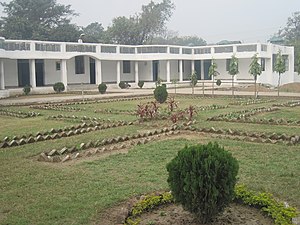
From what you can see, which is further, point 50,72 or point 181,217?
point 50,72

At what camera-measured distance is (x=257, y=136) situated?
36.1 feet

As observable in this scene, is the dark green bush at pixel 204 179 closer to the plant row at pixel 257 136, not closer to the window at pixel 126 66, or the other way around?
the plant row at pixel 257 136

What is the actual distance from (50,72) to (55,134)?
88.4ft

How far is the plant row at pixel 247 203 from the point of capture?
5035 millimetres

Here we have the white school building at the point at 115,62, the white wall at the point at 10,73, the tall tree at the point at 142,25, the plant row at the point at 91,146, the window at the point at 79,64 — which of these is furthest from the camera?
the tall tree at the point at 142,25

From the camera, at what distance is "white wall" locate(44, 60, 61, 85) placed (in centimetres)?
3756

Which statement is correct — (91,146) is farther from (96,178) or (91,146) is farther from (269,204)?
(269,204)

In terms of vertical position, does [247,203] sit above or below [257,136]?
below

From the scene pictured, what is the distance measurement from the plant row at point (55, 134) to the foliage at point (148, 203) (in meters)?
5.92

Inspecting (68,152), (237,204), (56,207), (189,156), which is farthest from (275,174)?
(68,152)

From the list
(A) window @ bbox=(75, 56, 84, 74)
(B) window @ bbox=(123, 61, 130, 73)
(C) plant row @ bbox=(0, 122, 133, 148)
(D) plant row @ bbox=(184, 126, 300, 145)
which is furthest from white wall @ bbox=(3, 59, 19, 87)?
(D) plant row @ bbox=(184, 126, 300, 145)

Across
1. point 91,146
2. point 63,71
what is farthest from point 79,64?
point 91,146

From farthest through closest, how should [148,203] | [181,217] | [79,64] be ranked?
[79,64], [148,203], [181,217]

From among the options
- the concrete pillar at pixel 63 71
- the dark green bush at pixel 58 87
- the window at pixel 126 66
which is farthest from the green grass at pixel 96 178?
the window at pixel 126 66
